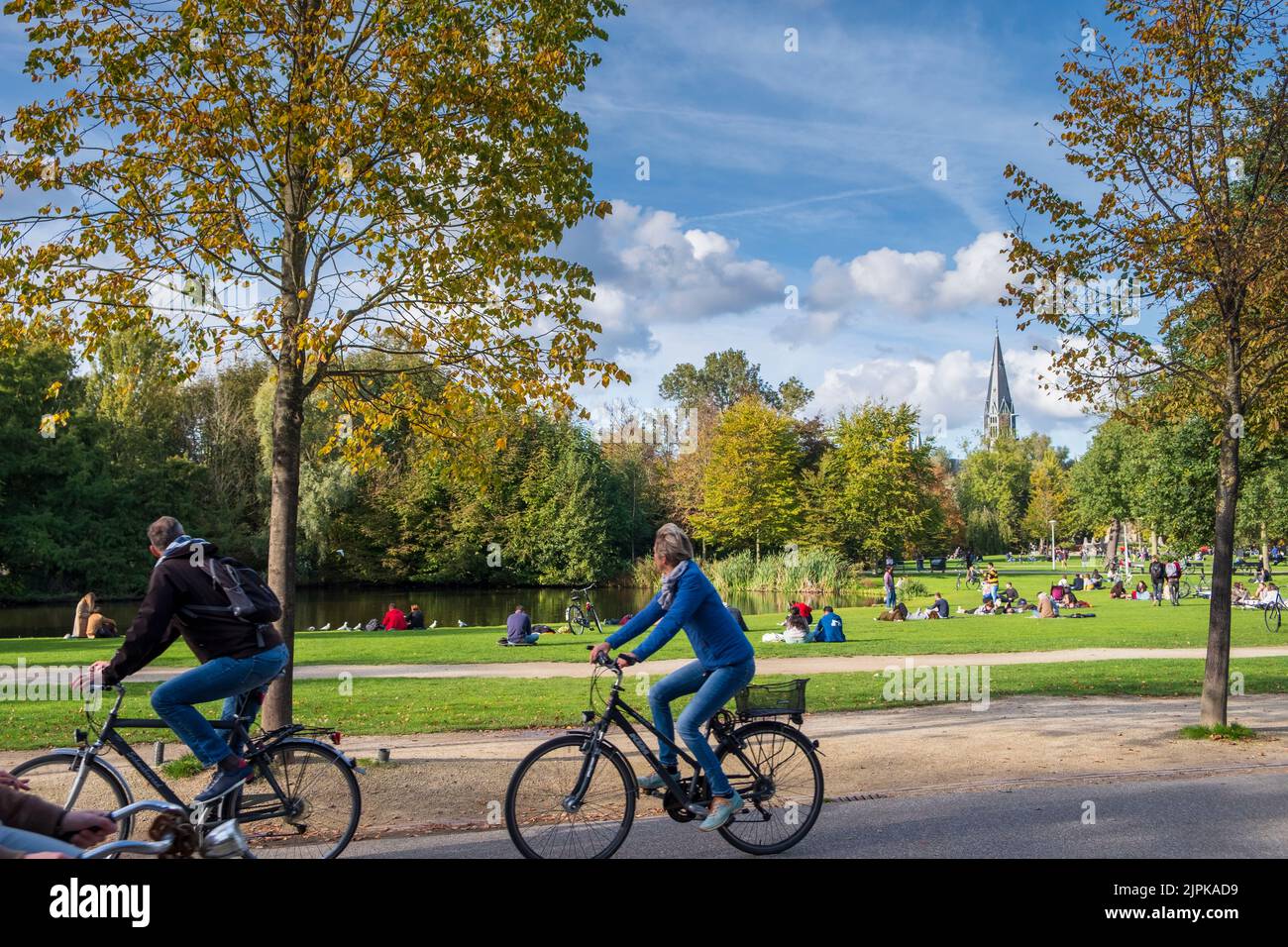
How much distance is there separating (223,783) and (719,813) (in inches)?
110

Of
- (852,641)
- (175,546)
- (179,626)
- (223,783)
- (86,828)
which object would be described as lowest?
(852,641)

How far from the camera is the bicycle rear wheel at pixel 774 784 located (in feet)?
20.6

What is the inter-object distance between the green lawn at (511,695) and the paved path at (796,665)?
946mm

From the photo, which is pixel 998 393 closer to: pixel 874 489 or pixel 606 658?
pixel 874 489

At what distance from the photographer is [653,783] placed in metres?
6.05

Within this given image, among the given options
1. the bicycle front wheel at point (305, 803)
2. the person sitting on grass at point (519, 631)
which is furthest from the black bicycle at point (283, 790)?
the person sitting on grass at point (519, 631)

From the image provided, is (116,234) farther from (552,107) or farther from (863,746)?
(863,746)

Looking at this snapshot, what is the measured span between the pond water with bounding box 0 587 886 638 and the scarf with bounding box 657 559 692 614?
1191 inches

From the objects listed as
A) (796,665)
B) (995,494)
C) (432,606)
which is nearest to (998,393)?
(995,494)

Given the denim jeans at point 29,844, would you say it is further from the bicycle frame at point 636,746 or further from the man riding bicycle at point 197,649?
the bicycle frame at point 636,746

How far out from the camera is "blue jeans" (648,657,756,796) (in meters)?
6.05

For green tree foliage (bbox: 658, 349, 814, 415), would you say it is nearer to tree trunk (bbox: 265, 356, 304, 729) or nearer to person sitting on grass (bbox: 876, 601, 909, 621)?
person sitting on grass (bbox: 876, 601, 909, 621)

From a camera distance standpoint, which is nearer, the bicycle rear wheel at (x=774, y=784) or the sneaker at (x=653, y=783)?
the sneaker at (x=653, y=783)
